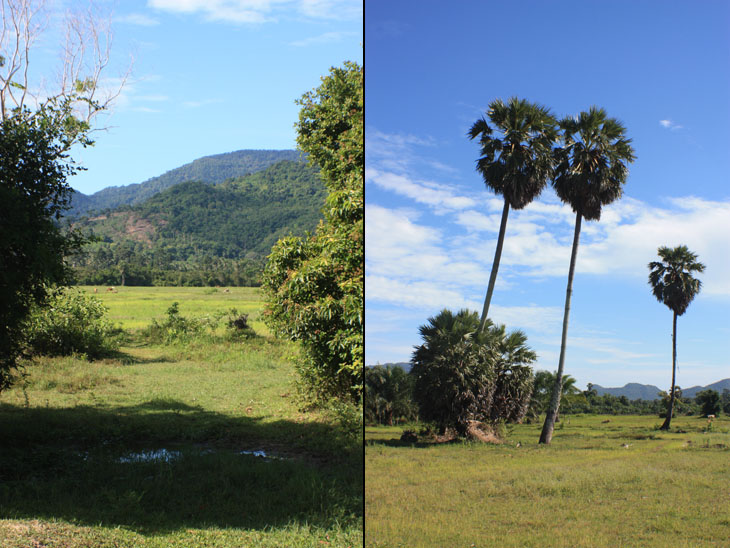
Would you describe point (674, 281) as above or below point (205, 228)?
below

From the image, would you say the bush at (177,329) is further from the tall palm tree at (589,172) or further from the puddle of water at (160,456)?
the tall palm tree at (589,172)

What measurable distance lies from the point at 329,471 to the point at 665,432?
11.8ft

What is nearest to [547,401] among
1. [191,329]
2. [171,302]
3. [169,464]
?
[169,464]

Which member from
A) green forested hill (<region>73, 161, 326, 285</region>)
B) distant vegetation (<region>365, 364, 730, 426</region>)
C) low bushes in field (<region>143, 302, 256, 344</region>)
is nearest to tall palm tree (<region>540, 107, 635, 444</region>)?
distant vegetation (<region>365, 364, 730, 426</region>)

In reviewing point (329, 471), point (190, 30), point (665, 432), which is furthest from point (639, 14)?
point (190, 30)

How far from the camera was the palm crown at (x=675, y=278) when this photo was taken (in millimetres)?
3385

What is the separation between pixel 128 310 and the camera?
24266 millimetres

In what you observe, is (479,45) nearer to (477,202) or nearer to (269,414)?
(477,202)

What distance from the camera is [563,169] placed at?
4.29 meters

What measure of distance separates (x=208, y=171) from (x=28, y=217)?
8459 cm

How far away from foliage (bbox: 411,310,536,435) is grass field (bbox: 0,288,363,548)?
1353mm

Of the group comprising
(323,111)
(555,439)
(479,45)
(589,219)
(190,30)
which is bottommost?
(555,439)

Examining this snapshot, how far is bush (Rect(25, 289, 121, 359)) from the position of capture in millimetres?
13211

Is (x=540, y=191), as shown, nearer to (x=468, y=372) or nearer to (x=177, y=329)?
(x=468, y=372)
